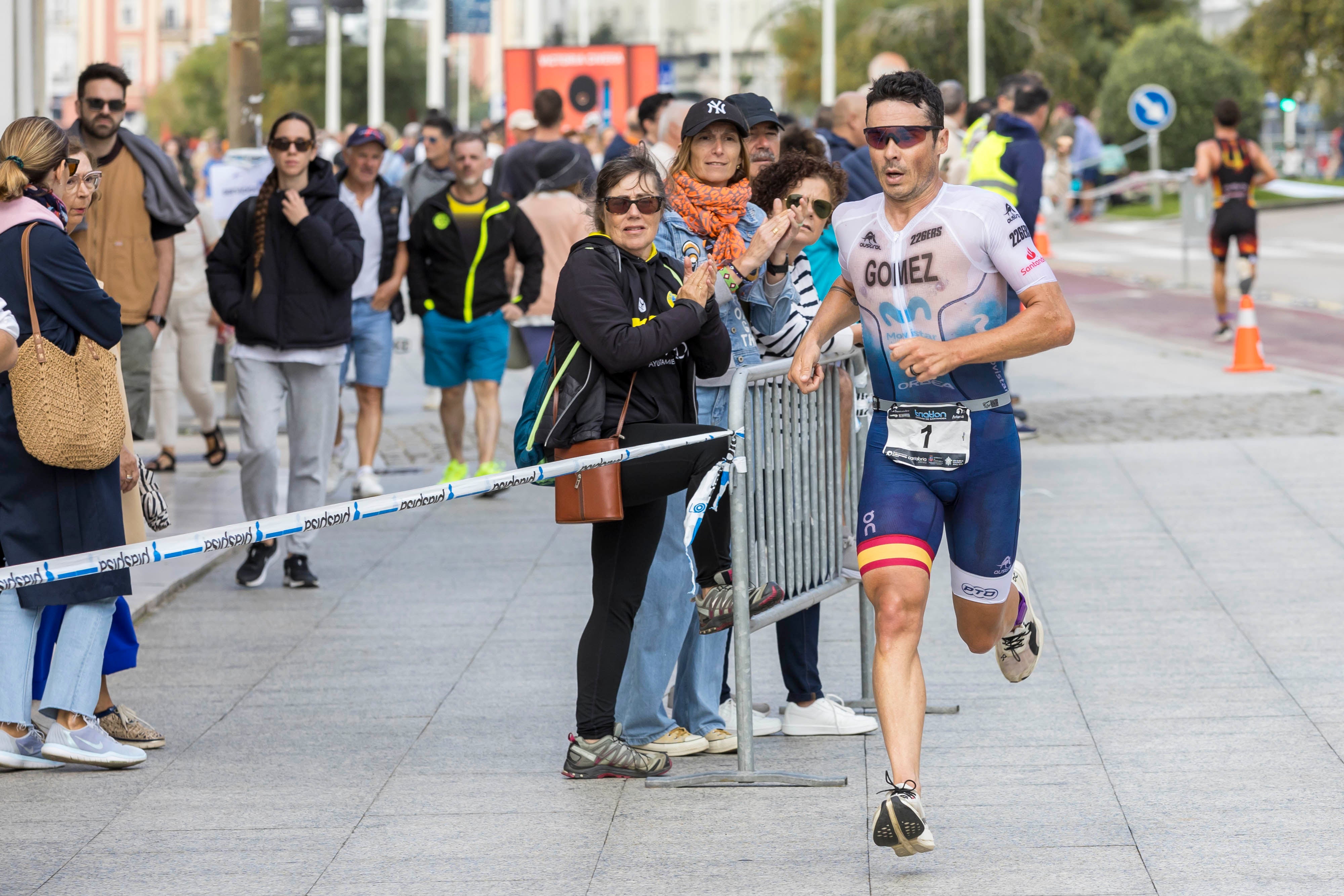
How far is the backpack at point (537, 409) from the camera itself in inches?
202

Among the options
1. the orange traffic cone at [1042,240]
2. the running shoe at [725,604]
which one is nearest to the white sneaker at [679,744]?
the running shoe at [725,604]

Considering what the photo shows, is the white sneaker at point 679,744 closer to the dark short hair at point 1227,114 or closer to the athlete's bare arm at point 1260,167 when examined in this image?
the dark short hair at point 1227,114

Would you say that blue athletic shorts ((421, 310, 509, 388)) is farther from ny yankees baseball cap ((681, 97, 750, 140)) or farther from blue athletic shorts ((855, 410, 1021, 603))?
blue athletic shorts ((855, 410, 1021, 603))

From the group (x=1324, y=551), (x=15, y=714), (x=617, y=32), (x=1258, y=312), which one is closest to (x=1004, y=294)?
(x=15, y=714)

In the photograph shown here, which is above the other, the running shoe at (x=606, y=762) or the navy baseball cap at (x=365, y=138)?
the navy baseball cap at (x=365, y=138)

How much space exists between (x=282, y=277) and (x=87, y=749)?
2.96 meters

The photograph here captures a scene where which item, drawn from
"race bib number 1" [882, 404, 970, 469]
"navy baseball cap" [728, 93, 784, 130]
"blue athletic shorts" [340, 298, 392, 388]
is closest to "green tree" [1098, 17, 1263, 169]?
"blue athletic shorts" [340, 298, 392, 388]

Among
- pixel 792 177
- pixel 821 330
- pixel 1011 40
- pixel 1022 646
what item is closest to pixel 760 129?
pixel 792 177

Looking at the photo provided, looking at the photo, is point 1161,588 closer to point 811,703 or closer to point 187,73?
point 811,703

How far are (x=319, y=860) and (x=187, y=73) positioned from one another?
7210 cm

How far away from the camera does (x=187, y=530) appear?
904 cm

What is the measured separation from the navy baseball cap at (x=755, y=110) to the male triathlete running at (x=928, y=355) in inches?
48.1

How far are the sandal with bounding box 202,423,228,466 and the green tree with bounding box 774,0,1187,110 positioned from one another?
38177 mm

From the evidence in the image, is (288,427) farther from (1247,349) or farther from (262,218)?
(1247,349)
